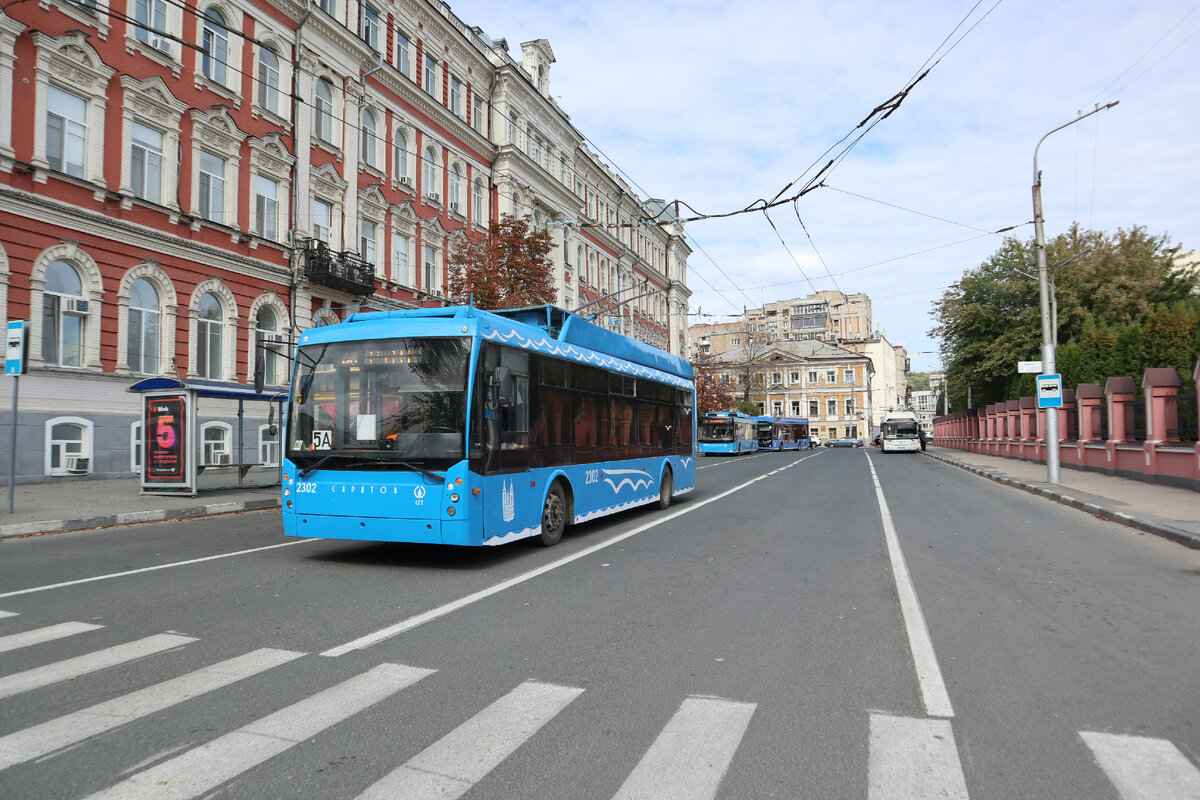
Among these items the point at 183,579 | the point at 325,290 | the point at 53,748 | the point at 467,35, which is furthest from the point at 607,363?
the point at 467,35

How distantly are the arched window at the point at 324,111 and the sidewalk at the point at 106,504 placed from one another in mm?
13719

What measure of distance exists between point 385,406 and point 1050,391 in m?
18.9

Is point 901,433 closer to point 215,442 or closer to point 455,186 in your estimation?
point 455,186

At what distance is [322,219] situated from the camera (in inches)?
1082

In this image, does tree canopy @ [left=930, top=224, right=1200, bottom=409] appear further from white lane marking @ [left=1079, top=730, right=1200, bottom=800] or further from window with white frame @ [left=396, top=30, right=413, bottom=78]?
white lane marking @ [left=1079, top=730, right=1200, bottom=800]

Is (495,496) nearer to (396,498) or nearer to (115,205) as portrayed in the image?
(396,498)

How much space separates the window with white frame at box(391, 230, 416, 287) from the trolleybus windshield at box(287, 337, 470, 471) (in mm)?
23632

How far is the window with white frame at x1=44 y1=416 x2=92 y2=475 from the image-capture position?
18328 mm

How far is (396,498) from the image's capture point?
26.5ft

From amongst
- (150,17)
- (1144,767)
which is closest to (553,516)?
(1144,767)

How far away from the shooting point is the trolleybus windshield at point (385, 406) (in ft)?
26.5

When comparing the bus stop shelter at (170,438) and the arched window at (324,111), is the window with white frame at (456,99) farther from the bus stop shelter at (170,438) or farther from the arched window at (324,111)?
the bus stop shelter at (170,438)

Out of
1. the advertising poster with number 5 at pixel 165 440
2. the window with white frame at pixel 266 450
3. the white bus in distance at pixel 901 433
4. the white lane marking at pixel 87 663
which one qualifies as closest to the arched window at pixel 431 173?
the window with white frame at pixel 266 450

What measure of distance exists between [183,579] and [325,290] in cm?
2122
